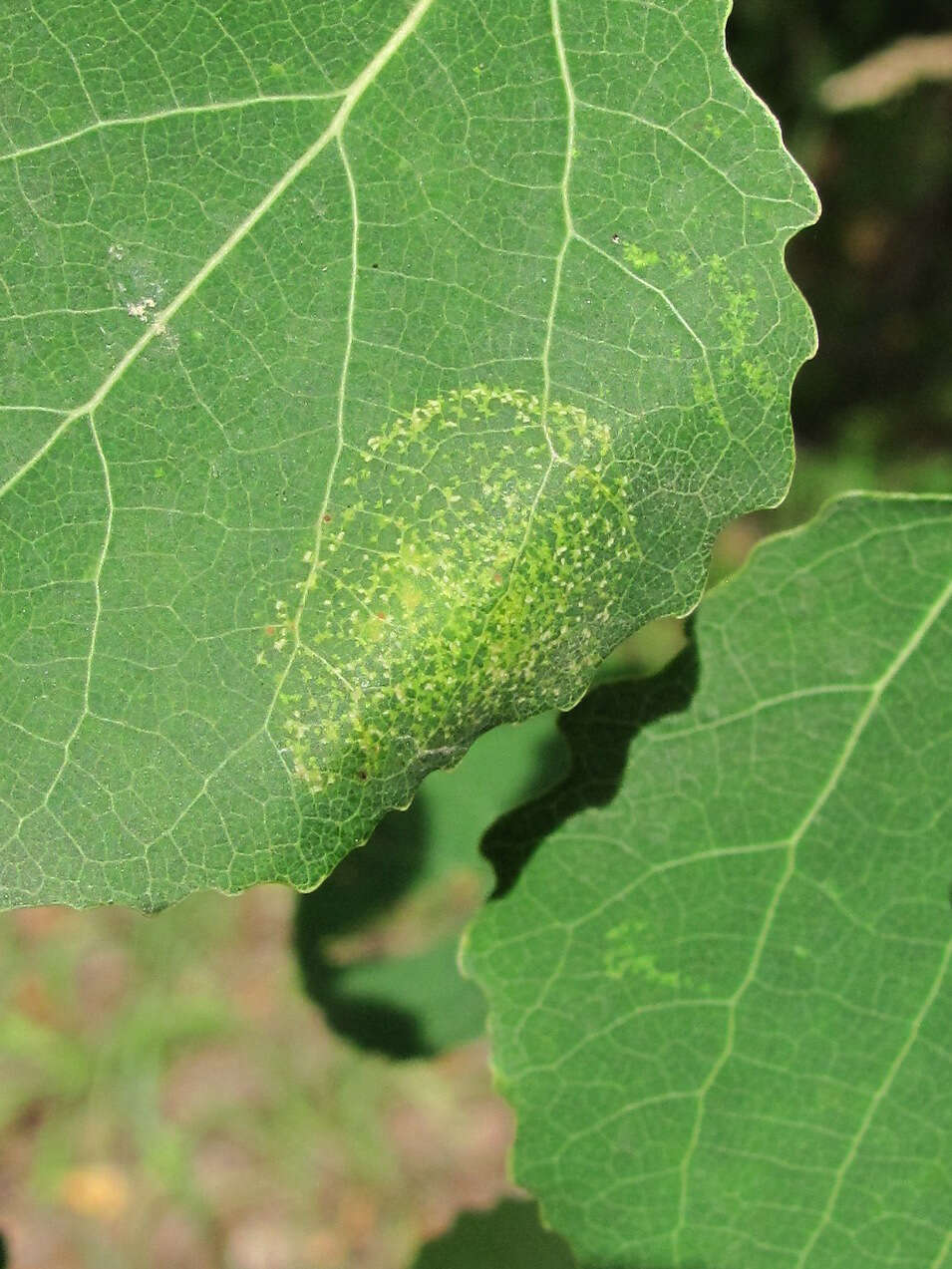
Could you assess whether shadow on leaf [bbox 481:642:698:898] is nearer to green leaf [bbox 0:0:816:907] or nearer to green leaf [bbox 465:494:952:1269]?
green leaf [bbox 465:494:952:1269]

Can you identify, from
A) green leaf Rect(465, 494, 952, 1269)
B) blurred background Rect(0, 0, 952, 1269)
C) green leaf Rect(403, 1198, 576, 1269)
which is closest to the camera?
green leaf Rect(465, 494, 952, 1269)

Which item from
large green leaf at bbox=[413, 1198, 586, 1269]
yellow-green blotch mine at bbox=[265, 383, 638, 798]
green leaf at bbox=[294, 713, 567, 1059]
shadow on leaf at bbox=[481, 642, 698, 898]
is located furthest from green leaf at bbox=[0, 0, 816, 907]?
large green leaf at bbox=[413, 1198, 586, 1269]

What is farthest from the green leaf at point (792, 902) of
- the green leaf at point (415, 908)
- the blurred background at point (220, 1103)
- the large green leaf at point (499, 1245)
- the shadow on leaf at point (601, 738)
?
the blurred background at point (220, 1103)

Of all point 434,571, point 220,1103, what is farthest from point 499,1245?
point 220,1103

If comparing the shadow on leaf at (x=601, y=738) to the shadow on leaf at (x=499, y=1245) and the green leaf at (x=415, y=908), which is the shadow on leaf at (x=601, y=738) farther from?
the shadow on leaf at (x=499, y=1245)

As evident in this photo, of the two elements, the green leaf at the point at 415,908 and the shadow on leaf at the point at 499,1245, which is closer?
the green leaf at the point at 415,908

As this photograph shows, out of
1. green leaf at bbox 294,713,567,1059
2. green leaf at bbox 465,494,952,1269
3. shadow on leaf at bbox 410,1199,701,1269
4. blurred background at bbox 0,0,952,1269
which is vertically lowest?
blurred background at bbox 0,0,952,1269

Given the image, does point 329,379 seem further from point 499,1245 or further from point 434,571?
point 499,1245
